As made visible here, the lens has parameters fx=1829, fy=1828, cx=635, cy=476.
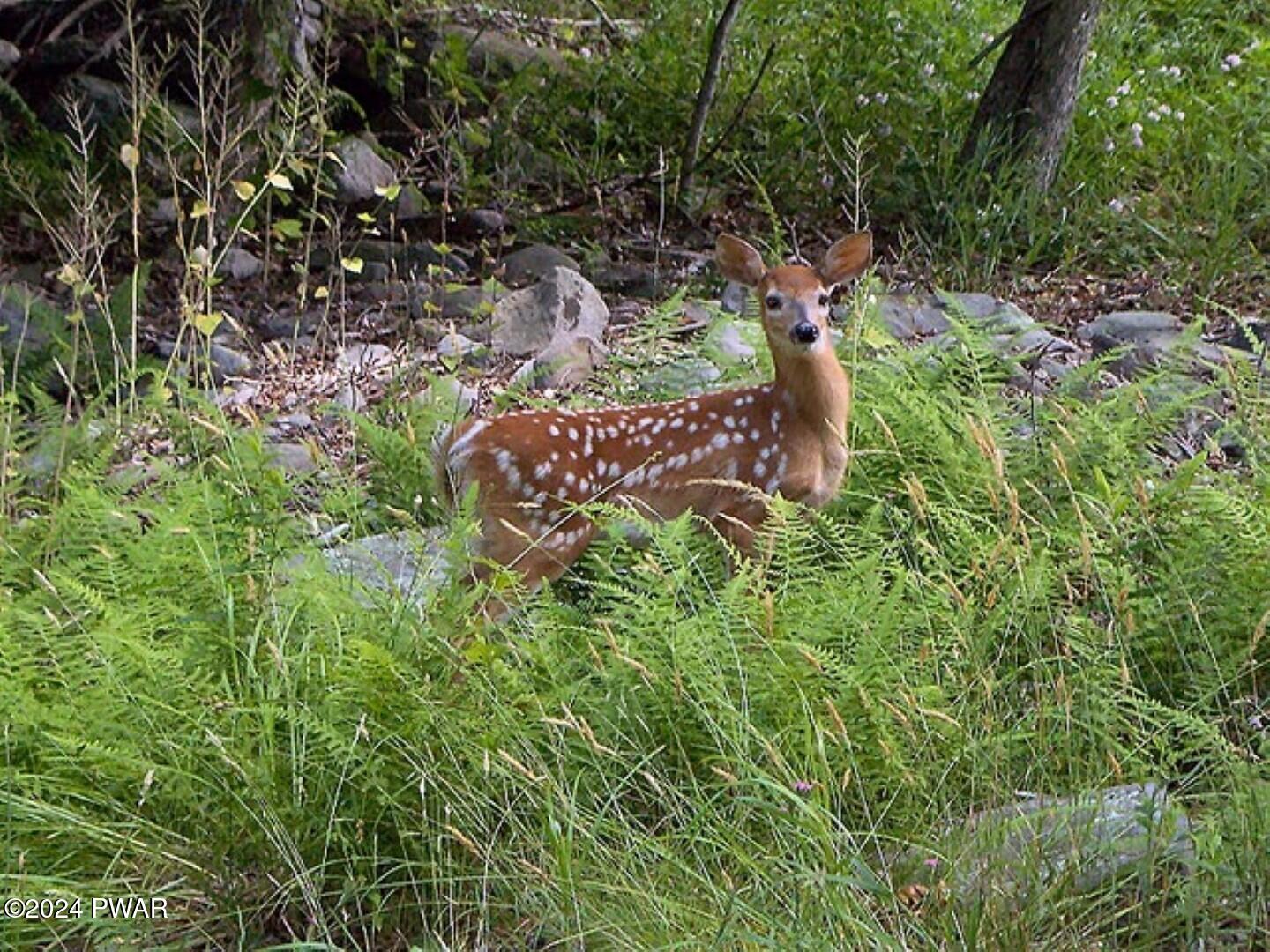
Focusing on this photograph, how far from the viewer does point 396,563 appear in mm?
4578

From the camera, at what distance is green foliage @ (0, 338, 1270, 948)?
291cm

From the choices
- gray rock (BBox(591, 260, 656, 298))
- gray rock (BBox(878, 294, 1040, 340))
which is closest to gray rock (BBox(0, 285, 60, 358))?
gray rock (BBox(591, 260, 656, 298))

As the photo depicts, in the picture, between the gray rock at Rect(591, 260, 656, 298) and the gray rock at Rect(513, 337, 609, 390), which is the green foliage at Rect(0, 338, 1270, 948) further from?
the gray rock at Rect(591, 260, 656, 298)

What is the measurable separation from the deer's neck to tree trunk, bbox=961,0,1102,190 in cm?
323

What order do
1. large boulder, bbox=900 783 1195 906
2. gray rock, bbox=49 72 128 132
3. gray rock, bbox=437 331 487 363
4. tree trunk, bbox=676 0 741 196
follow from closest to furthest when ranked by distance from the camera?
1. large boulder, bbox=900 783 1195 906
2. gray rock, bbox=437 331 487 363
3. tree trunk, bbox=676 0 741 196
4. gray rock, bbox=49 72 128 132

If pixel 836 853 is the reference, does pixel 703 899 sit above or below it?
below

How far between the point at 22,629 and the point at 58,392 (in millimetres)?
3455

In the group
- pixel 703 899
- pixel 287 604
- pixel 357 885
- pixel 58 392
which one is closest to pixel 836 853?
pixel 703 899

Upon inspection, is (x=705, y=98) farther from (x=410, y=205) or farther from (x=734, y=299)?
(x=410, y=205)

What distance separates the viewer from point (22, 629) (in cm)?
374

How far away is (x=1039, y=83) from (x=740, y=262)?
10.9 feet

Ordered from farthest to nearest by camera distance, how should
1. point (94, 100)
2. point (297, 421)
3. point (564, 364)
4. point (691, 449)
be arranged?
point (94, 100), point (297, 421), point (564, 364), point (691, 449)

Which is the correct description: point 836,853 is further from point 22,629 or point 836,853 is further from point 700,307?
point 700,307

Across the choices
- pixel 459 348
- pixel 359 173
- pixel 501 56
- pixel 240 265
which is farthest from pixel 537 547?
pixel 501 56
